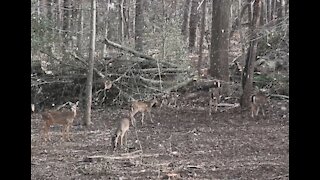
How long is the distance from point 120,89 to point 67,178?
6249 millimetres

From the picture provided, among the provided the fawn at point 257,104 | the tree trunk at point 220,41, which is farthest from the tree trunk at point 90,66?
the tree trunk at point 220,41

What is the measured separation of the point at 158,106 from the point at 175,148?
4156 mm

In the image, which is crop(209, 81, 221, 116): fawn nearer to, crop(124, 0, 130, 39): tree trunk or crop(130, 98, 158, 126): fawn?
crop(130, 98, 158, 126): fawn

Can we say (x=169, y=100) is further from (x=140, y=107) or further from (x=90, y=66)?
(x=90, y=66)

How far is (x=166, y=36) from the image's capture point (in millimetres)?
16859

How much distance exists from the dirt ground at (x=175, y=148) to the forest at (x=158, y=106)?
18mm

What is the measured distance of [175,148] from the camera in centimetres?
906

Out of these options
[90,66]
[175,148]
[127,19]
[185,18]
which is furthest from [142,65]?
[185,18]

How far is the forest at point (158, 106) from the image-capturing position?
25.8 ft

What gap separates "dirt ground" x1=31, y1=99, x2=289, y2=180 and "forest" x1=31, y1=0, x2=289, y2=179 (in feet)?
0.06

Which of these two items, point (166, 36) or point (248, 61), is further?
point (166, 36)

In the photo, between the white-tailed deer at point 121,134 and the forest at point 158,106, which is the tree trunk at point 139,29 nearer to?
the forest at point 158,106
